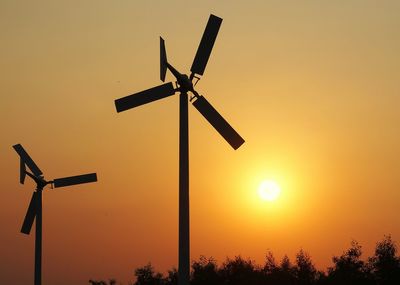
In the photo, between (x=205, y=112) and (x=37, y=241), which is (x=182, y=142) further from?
(x=37, y=241)

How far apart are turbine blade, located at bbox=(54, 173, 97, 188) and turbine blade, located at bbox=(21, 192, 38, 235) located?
8.99 feet

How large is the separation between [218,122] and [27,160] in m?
41.9

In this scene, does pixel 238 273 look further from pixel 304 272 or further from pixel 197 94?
pixel 197 94

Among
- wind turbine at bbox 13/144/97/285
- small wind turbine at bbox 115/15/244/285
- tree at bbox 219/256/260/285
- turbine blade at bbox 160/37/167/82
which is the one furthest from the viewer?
tree at bbox 219/256/260/285

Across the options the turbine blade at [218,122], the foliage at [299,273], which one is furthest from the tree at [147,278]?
the turbine blade at [218,122]

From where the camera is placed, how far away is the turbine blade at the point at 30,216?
92.6 meters

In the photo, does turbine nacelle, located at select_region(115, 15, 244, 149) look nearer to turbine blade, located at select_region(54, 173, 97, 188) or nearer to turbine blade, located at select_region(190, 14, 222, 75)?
turbine blade, located at select_region(190, 14, 222, 75)

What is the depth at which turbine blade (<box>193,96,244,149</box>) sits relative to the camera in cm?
5853

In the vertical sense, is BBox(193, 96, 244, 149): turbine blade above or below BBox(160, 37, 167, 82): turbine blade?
below

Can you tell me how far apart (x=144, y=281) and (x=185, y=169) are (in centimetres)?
14566

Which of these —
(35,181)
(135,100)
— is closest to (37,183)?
(35,181)

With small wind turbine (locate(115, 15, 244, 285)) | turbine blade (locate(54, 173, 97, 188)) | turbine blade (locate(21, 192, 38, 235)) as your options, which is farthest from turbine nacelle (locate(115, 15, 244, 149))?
turbine blade (locate(21, 192, 38, 235))

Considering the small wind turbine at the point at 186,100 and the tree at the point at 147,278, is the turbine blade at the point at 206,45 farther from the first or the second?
the tree at the point at 147,278

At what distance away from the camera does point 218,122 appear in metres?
59.1
